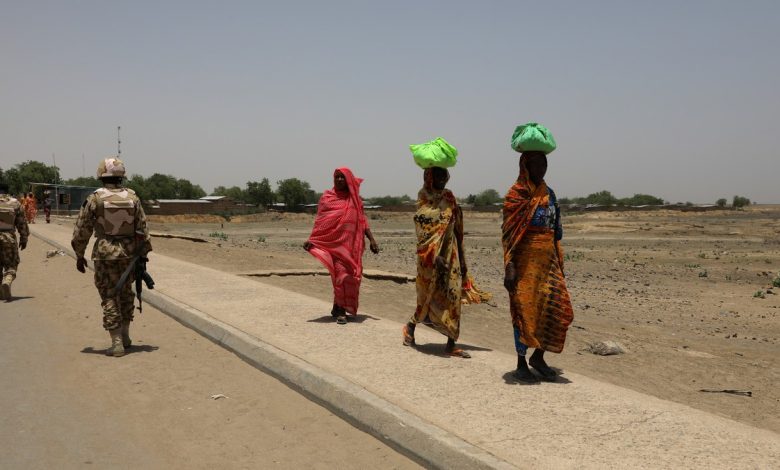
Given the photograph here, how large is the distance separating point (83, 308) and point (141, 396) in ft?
17.5

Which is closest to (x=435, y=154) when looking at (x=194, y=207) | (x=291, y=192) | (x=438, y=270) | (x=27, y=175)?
(x=438, y=270)

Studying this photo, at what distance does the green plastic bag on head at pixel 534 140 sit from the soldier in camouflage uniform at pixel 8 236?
354 inches

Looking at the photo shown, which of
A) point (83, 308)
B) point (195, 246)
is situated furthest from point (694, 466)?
point (195, 246)

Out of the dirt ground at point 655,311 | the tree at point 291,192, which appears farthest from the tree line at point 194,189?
the dirt ground at point 655,311

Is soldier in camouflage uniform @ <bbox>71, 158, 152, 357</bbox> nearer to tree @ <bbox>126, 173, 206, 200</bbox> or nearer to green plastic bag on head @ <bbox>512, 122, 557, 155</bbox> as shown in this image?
green plastic bag on head @ <bbox>512, 122, 557, 155</bbox>

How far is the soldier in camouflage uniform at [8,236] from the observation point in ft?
37.0

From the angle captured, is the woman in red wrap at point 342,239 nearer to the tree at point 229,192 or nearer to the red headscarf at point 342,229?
the red headscarf at point 342,229

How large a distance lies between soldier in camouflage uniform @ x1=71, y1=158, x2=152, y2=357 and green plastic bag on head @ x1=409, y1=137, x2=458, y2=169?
9.70 ft

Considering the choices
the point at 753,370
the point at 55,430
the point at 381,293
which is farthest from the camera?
the point at 381,293

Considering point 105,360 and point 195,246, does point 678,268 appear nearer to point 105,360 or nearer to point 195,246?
point 195,246

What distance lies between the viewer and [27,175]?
9625 centimetres

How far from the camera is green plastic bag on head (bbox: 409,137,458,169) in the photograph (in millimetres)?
6699

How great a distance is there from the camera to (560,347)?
221 inches

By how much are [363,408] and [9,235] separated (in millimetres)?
9190
